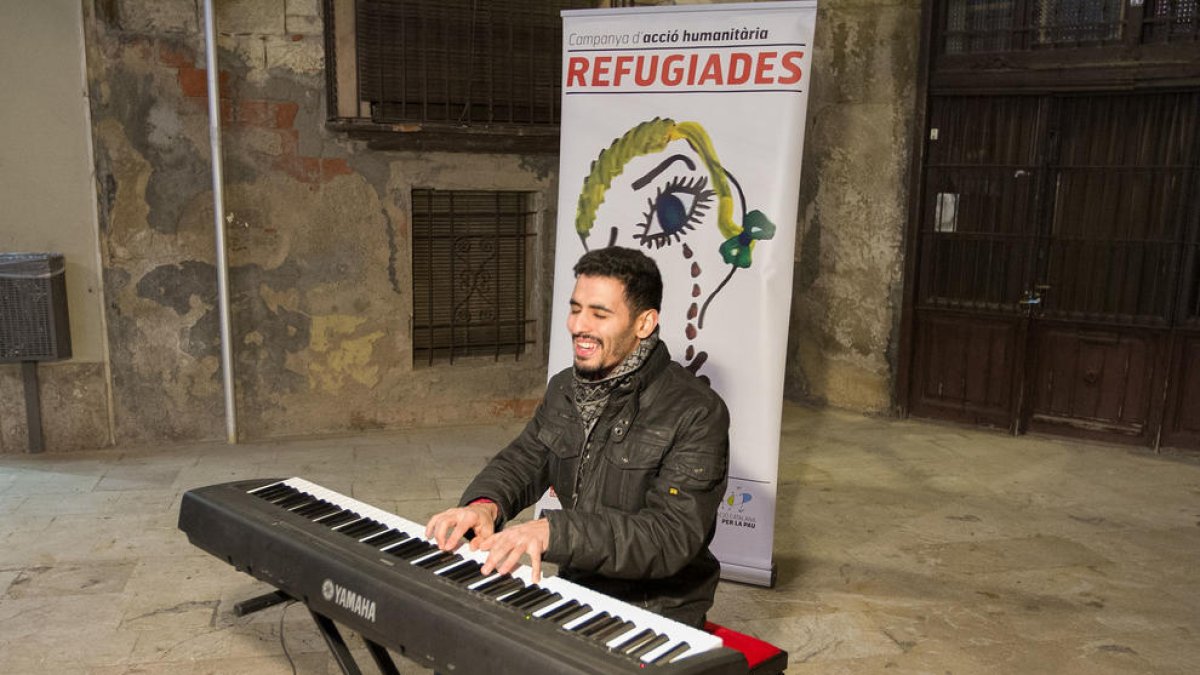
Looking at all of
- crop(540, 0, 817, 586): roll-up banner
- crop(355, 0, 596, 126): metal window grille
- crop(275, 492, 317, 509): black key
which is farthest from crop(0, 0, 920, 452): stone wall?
crop(275, 492, 317, 509): black key

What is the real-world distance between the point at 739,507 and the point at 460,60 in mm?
3749

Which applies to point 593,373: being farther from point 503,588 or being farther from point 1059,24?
point 1059,24

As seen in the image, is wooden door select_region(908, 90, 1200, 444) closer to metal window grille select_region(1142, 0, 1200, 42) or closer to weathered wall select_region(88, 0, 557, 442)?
metal window grille select_region(1142, 0, 1200, 42)

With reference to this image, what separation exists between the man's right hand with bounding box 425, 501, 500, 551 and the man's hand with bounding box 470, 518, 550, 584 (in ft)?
0.35

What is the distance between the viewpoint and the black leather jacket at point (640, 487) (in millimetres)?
2297

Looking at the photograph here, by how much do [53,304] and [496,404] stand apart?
284 cm

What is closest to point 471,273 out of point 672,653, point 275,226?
point 275,226

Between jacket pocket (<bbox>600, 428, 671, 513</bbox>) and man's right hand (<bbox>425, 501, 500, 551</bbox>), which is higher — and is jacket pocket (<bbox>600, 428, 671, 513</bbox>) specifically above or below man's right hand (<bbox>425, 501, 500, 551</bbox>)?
above

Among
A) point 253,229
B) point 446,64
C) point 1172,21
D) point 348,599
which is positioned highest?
point 1172,21

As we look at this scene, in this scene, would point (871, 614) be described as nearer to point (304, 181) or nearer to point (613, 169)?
point (613, 169)

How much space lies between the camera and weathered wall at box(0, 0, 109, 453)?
548 cm

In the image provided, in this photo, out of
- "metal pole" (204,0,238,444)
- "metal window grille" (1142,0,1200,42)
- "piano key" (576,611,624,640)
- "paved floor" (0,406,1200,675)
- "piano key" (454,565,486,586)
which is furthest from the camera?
"metal window grille" (1142,0,1200,42)

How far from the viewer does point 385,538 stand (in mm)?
2400

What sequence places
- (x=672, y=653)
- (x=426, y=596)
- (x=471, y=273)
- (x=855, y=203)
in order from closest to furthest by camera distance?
(x=672, y=653), (x=426, y=596), (x=471, y=273), (x=855, y=203)
